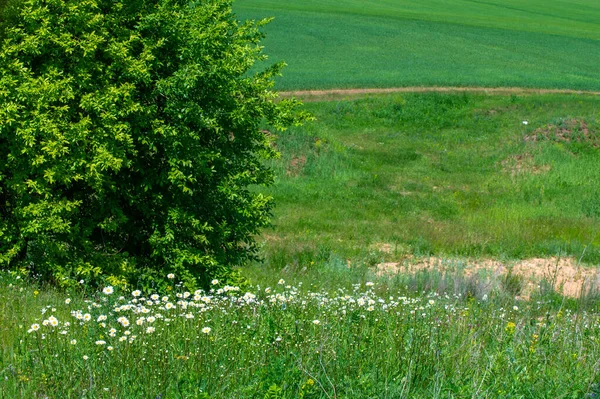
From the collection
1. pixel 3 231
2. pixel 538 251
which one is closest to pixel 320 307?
pixel 3 231

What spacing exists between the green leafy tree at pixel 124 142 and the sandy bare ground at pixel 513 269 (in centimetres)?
531

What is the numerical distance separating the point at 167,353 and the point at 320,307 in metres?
2.16

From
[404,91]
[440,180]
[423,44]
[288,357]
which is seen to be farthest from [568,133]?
[423,44]

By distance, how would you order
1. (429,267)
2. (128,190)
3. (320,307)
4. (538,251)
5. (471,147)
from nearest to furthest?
(320,307), (128,190), (429,267), (538,251), (471,147)

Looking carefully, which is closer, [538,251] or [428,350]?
[428,350]

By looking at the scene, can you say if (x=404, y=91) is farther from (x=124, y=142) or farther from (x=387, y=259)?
(x=124, y=142)

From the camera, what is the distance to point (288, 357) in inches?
195

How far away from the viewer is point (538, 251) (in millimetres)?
18406

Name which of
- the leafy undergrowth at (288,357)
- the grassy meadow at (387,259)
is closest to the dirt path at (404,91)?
the grassy meadow at (387,259)

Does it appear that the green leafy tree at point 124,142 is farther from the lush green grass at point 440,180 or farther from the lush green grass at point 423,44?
the lush green grass at point 423,44

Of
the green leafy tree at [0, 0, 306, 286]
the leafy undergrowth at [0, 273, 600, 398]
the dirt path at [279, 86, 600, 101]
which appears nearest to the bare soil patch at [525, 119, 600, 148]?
the dirt path at [279, 86, 600, 101]

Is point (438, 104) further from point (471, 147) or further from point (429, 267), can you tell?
point (429, 267)

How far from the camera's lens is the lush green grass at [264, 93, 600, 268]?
19.2m

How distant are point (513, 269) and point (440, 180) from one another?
10767mm
